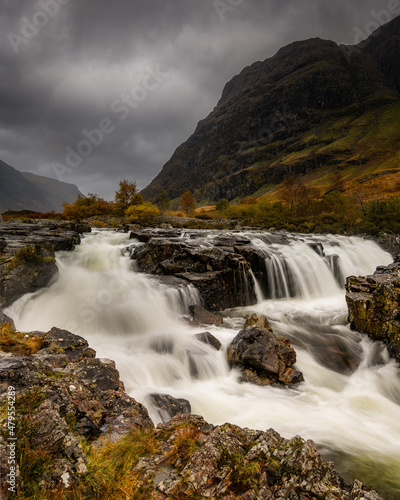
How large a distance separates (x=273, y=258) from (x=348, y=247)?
1062 cm

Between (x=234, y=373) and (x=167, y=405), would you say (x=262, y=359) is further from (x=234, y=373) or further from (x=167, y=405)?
(x=167, y=405)

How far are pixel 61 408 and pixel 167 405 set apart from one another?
10.2ft

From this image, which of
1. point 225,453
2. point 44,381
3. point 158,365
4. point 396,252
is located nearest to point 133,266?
point 158,365

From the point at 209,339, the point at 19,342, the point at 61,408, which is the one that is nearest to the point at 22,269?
the point at 19,342

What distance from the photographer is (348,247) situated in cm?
2400

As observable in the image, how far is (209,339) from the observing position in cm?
953

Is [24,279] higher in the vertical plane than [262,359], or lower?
higher

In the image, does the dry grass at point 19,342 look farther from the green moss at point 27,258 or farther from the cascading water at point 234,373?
the green moss at point 27,258

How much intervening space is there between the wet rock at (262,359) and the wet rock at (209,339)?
2.35ft

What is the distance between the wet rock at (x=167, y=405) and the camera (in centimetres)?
569

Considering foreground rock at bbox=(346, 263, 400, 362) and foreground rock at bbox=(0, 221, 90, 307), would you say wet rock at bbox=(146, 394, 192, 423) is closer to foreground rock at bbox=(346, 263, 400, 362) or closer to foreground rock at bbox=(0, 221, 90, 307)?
foreground rock at bbox=(346, 263, 400, 362)

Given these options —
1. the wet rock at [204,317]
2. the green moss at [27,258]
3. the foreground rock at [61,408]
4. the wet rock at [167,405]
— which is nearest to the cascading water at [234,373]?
the wet rock at [167,405]

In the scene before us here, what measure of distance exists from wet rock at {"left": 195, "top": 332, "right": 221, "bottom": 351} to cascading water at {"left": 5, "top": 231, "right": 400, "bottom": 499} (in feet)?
0.69

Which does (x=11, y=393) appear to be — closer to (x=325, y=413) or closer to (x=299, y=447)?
(x=299, y=447)
